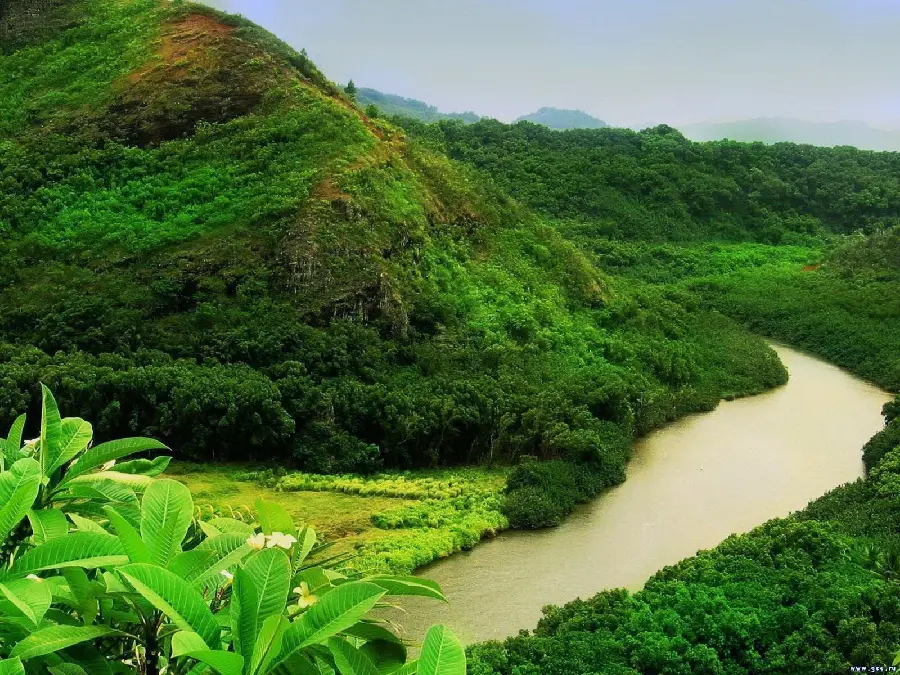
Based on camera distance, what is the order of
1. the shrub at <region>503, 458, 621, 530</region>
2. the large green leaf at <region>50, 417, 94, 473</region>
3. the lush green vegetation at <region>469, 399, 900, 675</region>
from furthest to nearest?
the shrub at <region>503, 458, 621, 530</region> → the lush green vegetation at <region>469, 399, 900, 675</region> → the large green leaf at <region>50, 417, 94, 473</region>

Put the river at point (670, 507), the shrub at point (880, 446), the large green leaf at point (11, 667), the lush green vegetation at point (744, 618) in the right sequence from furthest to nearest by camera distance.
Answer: the shrub at point (880, 446), the river at point (670, 507), the lush green vegetation at point (744, 618), the large green leaf at point (11, 667)

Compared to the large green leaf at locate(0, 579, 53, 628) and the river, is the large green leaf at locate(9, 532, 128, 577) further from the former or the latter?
the river

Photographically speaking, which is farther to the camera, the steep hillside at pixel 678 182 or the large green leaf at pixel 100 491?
the steep hillside at pixel 678 182

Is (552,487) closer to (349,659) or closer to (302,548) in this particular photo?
(302,548)

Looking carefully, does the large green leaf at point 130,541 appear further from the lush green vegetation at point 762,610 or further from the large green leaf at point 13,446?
the lush green vegetation at point 762,610

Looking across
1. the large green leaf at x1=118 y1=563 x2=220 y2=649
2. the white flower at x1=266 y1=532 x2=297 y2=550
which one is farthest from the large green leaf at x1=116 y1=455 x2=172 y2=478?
the large green leaf at x1=118 y1=563 x2=220 y2=649

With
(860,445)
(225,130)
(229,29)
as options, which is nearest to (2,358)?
(225,130)

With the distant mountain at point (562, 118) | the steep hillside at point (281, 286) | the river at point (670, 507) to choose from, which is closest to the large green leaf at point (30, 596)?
the river at point (670, 507)
